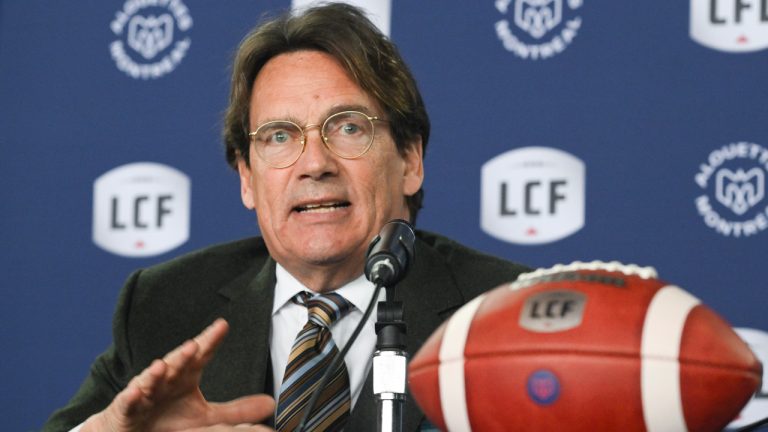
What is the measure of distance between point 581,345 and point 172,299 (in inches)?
40.2

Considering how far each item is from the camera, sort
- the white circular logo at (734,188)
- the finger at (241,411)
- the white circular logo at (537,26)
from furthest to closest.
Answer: the white circular logo at (537,26) → the white circular logo at (734,188) → the finger at (241,411)

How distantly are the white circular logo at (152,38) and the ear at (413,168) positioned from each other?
76cm

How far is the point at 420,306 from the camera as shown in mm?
1591

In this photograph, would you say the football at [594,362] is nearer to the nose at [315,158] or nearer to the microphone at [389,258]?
the microphone at [389,258]

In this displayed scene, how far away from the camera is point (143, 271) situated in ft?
5.92

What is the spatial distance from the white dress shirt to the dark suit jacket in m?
0.02

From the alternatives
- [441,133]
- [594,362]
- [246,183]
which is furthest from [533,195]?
[594,362]

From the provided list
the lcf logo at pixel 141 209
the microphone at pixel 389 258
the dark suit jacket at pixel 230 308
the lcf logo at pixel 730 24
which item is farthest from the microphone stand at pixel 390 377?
the lcf logo at pixel 141 209

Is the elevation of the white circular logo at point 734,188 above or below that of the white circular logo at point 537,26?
below

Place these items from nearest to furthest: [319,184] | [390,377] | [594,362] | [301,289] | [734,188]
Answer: [594,362] < [390,377] < [319,184] < [301,289] < [734,188]

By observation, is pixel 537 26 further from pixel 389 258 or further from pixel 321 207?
pixel 389 258

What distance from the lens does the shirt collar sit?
63.9 inches

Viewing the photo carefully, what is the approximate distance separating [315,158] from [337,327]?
0.81 feet

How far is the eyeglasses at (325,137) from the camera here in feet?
5.16
